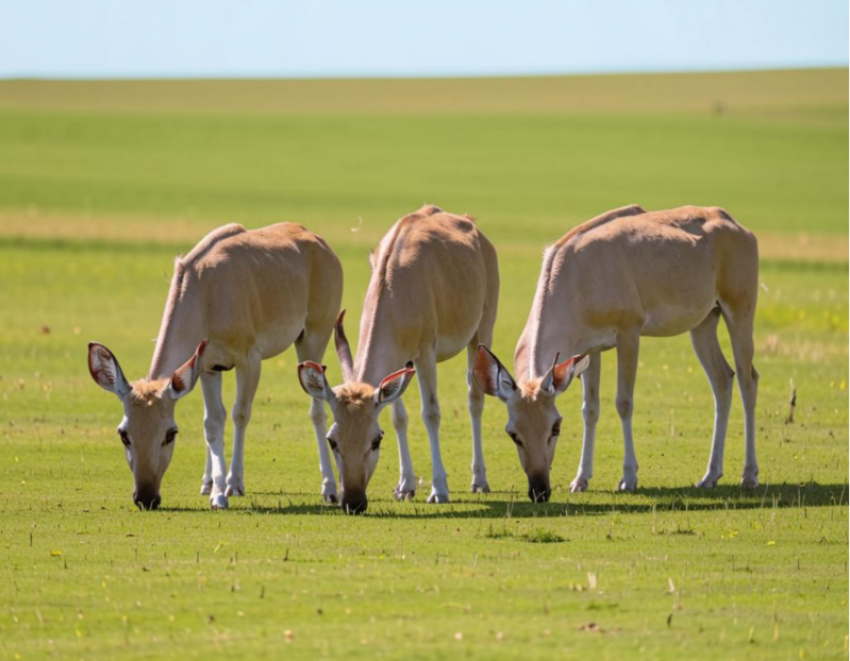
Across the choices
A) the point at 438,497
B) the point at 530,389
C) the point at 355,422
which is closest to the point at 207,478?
the point at 438,497

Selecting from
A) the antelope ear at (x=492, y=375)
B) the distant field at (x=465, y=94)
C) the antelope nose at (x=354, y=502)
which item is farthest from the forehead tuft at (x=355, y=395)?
the distant field at (x=465, y=94)

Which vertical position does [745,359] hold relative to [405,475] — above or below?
above

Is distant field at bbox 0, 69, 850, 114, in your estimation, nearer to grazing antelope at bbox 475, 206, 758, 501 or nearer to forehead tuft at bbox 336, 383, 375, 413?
grazing antelope at bbox 475, 206, 758, 501

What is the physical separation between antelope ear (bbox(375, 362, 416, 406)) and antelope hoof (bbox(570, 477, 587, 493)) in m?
2.87

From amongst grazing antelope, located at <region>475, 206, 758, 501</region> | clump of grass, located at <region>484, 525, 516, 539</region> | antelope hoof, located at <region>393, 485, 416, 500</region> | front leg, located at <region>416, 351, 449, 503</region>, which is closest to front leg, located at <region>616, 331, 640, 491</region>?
grazing antelope, located at <region>475, 206, 758, 501</region>

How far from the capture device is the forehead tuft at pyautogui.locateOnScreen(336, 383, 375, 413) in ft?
49.7

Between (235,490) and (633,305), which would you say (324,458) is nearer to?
(235,490)

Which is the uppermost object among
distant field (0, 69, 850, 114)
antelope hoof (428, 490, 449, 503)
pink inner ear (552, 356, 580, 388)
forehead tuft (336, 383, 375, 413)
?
pink inner ear (552, 356, 580, 388)

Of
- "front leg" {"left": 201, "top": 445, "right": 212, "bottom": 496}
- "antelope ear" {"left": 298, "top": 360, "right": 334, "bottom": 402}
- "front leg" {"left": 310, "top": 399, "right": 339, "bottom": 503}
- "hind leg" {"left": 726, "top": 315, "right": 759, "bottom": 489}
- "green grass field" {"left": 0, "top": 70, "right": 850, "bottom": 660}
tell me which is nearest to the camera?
"green grass field" {"left": 0, "top": 70, "right": 850, "bottom": 660}

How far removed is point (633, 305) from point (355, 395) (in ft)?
12.8

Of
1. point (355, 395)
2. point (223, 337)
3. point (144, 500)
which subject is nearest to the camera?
point (355, 395)

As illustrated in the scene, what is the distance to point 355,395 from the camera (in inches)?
599

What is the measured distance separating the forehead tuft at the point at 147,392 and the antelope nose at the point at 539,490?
139 inches

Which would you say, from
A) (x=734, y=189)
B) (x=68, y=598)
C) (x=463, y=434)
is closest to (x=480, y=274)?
(x=463, y=434)
